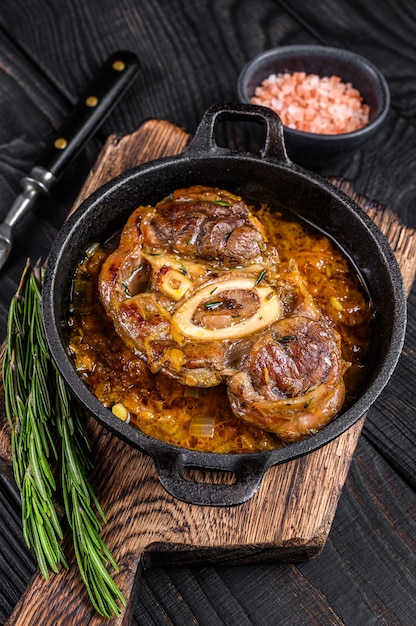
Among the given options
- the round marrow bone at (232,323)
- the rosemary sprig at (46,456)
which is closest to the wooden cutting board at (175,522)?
the rosemary sprig at (46,456)

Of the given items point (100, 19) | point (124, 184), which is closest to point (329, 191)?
point (124, 184)

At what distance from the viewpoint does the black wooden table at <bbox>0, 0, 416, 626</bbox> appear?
357cm

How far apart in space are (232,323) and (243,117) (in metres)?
1.01

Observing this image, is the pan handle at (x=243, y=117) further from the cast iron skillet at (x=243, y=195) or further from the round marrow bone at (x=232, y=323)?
the round marrow bone at (x=232, y=323)

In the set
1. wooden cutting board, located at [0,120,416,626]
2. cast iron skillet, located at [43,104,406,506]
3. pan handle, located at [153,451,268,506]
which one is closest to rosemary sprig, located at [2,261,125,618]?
wooden cutting board, located at [0,120,416,626]

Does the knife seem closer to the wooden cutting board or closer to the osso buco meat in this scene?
the osso buco meat

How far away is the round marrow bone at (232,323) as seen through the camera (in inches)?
121

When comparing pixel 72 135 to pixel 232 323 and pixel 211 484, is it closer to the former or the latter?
pixel 232 323

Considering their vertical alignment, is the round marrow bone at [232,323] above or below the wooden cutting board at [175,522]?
above

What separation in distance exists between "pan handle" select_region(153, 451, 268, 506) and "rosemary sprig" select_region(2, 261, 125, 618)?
0.59 meters

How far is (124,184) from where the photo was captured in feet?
11.3

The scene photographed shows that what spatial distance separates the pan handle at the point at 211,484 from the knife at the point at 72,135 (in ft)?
5.87

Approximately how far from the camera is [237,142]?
459cm

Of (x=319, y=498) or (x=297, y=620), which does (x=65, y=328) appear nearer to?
(x=319, y=498)
